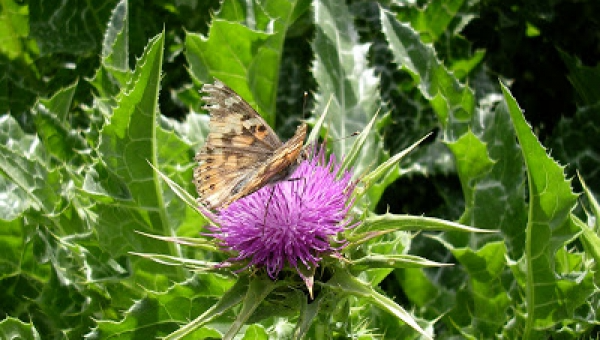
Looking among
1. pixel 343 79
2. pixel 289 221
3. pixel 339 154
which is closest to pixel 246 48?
pixel 343 79

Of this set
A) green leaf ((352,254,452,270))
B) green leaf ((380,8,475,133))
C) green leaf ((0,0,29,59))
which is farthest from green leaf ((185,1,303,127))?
green leaf ((0,0,29,59))

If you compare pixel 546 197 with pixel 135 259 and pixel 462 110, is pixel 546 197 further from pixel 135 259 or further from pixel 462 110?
pixel 135 259

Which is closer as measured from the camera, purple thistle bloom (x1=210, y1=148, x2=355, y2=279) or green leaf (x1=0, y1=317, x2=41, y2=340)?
purple thistle bloom (x1=210, y1=148, x2=355, y2=279)

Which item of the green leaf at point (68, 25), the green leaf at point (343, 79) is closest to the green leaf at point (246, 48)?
the green leaf at point (343, 79)

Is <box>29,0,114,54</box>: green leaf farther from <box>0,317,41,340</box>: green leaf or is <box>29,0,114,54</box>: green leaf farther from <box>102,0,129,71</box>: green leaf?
<box>0,317,41,340</box>: green leaf

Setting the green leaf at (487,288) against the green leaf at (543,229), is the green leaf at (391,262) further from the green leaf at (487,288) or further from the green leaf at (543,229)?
the green leaf at (487,288)

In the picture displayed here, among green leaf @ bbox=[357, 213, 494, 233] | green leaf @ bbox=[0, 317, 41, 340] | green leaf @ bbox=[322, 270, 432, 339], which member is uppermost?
green leaf @ bbox=[357, 213, 494, 233]

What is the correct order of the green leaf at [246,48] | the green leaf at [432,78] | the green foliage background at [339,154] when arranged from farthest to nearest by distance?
the green leaf at [246,48] → the green leaf at [432,78] → the green foliage background at [339,154]
